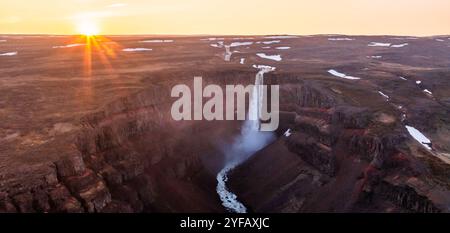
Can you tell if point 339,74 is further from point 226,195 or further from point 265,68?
point 226,195

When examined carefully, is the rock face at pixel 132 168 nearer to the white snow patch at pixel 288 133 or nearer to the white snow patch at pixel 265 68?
the white snow patch at pixel 288 133

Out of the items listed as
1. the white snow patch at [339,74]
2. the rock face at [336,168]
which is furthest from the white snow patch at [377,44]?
the rock face at [336,168]

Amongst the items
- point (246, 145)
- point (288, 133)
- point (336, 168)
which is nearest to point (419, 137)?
point (336, 168)

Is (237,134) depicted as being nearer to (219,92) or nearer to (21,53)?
(219,92)

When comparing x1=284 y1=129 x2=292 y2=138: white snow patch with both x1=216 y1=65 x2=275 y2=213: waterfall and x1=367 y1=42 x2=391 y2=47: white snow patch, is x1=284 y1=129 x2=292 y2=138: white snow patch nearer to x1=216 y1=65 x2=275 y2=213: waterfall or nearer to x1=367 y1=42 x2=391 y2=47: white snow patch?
x1=216 y1=65 x2=275 y2=213: waterfall

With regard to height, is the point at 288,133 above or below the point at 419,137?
below

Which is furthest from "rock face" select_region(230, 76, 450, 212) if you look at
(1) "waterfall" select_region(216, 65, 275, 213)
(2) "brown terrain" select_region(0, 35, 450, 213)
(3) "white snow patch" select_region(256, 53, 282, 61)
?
(3) "white snow patch" select_region(256, 53, 282, 61)
